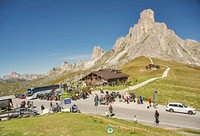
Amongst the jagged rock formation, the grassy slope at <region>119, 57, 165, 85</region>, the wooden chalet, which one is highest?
the jagged rock formation

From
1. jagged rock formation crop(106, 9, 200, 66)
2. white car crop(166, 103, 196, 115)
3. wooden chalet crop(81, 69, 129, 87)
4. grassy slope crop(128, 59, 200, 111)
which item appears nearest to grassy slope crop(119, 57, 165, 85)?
wooden chalet crop(81, 69, 129, 87)

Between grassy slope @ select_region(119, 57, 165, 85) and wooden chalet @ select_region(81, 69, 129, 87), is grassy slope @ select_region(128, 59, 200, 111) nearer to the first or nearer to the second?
grassy slope @ select_region(119, 57, 165, 85)

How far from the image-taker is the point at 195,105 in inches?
1114

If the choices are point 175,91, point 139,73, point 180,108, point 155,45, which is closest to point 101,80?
point 175,91

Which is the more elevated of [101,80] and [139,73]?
[139,73]

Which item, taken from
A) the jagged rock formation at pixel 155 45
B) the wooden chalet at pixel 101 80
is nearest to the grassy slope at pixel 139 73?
the wooden chalet at pixel 101 80

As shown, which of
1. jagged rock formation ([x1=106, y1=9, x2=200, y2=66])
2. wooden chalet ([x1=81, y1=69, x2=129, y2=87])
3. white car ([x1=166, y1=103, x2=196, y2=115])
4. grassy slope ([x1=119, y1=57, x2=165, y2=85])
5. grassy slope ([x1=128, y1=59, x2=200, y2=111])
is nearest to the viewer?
white car ([x1=166, y1=103, x2=196, y2=115])

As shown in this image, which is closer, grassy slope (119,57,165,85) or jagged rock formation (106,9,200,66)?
grassy slope (119,57,165,85)

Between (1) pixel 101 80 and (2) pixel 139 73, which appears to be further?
(2) pixel 139 73

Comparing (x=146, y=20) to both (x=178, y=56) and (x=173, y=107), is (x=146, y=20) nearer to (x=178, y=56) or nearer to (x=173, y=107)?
(x=178, y=56)

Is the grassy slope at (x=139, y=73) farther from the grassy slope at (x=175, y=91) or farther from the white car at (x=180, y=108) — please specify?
the white car at (x=180, y=108)

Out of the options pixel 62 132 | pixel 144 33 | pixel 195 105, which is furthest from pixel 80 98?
pixel 144 33

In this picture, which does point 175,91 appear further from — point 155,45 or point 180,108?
point 155,45

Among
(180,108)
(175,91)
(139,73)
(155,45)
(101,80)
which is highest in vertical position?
(155,45)
